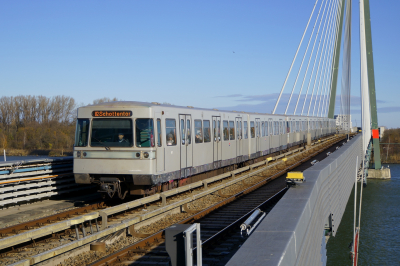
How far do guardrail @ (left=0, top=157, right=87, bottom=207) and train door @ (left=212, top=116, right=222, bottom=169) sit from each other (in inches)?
209

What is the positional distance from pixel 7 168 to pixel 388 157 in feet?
315

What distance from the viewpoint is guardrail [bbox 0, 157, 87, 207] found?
1178 cm

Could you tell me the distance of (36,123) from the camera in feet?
240

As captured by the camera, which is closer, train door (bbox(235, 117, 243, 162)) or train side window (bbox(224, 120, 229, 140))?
train side window (bbox(224, 120, 229, 140))

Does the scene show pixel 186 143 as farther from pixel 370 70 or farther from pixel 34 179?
pixel 370 70

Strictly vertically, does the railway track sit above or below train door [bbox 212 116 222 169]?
below

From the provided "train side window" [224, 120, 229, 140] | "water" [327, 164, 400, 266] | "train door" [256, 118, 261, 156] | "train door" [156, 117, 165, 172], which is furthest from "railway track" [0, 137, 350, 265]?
"water" [327, 164, 400, 266]

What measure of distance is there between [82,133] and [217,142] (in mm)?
6484

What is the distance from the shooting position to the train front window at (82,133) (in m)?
12.3

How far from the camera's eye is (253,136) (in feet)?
75.5

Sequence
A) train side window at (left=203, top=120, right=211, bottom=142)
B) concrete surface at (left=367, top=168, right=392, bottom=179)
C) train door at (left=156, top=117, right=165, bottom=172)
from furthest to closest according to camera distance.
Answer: concrete surface at (left=367, top=168, right=392, bottom=179) → train side window at (left=203, top=120, right=211, bottom=142) → train door at (left=156, top=117, right=165, bottom=172)

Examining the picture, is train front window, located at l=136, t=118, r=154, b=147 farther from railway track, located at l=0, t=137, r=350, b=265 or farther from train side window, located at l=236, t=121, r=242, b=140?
train side window, located at l=236, t=121, r=242, b=140

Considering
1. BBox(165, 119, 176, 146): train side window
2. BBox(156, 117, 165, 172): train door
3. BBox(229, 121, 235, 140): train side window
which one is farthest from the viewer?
BBox(229, 121, 235, 140): train side window

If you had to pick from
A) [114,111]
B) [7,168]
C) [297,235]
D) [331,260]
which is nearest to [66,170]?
[7,168]
